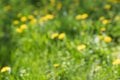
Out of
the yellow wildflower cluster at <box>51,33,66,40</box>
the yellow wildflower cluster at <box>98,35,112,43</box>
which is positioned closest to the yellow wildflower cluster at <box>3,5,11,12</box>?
the yellow wildflower cluster at <box>51,33,66,40</box>

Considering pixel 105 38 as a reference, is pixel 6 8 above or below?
below

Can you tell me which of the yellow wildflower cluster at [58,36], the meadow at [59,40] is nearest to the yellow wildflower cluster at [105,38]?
the meadow at [59,40]

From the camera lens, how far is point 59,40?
3490 mm

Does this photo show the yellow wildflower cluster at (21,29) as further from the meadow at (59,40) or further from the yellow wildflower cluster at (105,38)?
the yellow wildflower cluster at (105,38)

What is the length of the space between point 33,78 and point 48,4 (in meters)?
2.09

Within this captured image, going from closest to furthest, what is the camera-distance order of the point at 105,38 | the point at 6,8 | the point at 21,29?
1. the point at 105,38
2. the point at 21,29
3. the point at 6,8

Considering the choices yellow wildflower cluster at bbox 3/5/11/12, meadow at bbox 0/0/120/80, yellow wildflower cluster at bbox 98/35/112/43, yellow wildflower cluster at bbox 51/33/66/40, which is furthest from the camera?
yellow wildflower cluster at bbox 3/5/11/12

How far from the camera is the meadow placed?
9.10ft

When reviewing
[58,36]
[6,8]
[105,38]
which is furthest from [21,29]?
[105,38]

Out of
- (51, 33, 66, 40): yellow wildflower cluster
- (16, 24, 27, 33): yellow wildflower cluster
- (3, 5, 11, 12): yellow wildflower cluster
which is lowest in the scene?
(3, 5, 11, 12): yellow wildflower cluster

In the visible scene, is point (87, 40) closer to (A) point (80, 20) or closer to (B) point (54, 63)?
(B) point (54, 63)

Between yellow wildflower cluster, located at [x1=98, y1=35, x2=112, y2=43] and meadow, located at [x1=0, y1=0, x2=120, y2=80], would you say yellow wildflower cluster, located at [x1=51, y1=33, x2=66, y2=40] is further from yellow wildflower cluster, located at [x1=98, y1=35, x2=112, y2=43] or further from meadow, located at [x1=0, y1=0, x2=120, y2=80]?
yellow wildflower cluster, located at [x1=98, y1=35, x2=112, y2=43]

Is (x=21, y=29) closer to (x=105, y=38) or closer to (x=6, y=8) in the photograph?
(x=6, y=8)

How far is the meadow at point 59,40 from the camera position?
277cm
